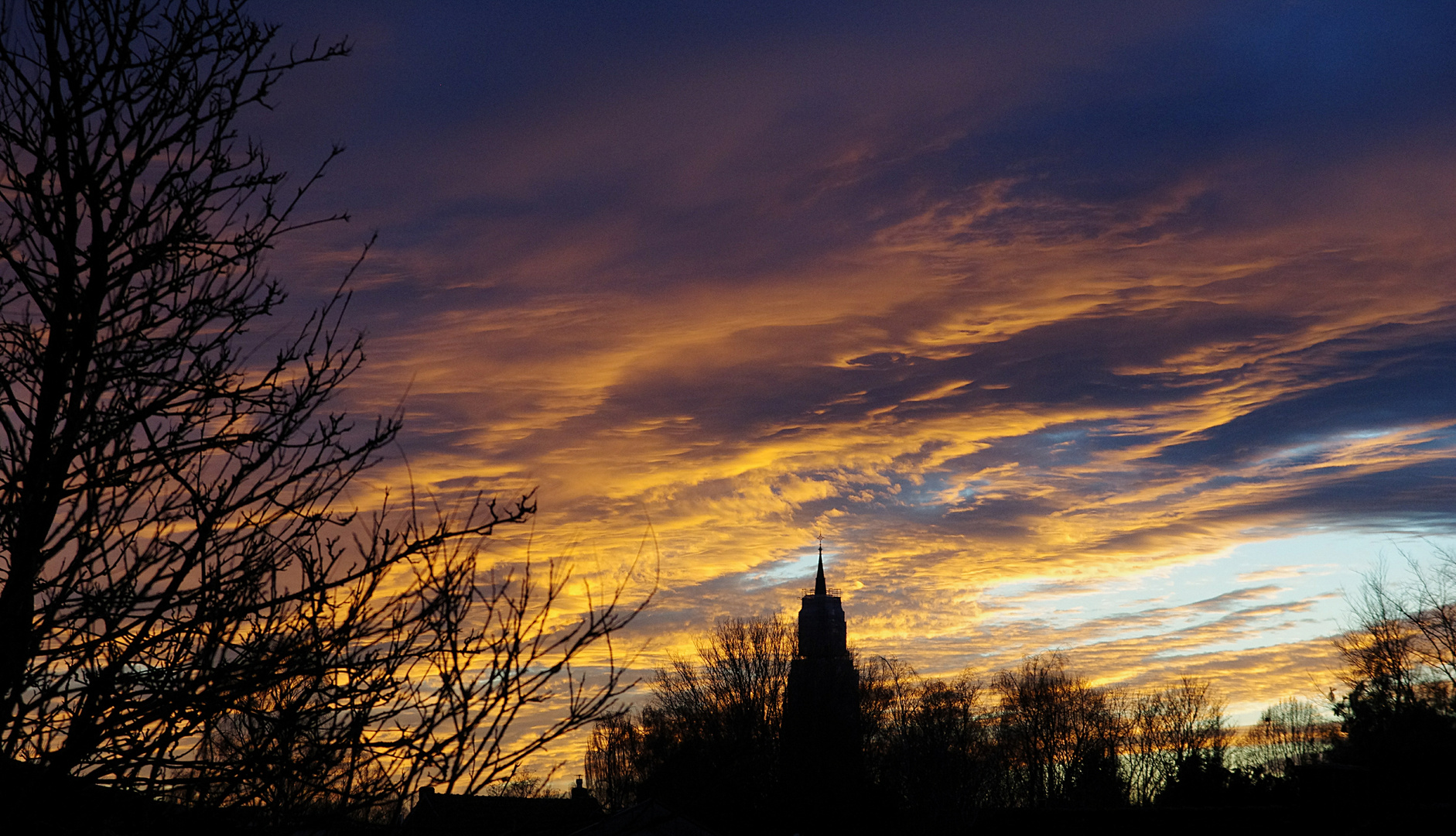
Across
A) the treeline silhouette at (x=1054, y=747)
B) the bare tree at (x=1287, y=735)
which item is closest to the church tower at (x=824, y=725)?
the treeline silhouette at (x=1054, y=747)

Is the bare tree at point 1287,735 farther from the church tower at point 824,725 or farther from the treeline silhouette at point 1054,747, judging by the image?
the church tower at point 824,725

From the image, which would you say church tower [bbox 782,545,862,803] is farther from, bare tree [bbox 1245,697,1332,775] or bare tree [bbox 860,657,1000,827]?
bare tree [bbox 1245,697,1332,775]

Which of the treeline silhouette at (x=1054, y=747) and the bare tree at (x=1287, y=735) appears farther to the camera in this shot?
the bare tree at (x=1287, y=735)

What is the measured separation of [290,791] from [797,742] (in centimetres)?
5043

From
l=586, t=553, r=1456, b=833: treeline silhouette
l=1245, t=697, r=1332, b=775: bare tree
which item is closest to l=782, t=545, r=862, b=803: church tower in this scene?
l=586, t=553, r=1456, b=833: treeline silhouette

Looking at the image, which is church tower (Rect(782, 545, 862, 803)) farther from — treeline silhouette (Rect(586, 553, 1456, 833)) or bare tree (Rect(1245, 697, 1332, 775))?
bare tree (Rect(1245, 697, 1332, 775))

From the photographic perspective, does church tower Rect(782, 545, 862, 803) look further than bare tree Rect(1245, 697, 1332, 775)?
No

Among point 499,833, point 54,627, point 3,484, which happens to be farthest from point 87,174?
point 499,833

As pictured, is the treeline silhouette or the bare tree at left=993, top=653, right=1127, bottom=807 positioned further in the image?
Result: the bare tree at left=993, top=653, right=1127, bottom=807

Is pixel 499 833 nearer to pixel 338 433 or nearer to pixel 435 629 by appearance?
pixel 435 629

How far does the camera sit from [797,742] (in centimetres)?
5366

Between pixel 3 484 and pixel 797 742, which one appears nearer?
pixel 3 484

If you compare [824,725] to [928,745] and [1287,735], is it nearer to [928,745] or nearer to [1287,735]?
[928,745]

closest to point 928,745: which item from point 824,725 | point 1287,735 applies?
point 824,725
